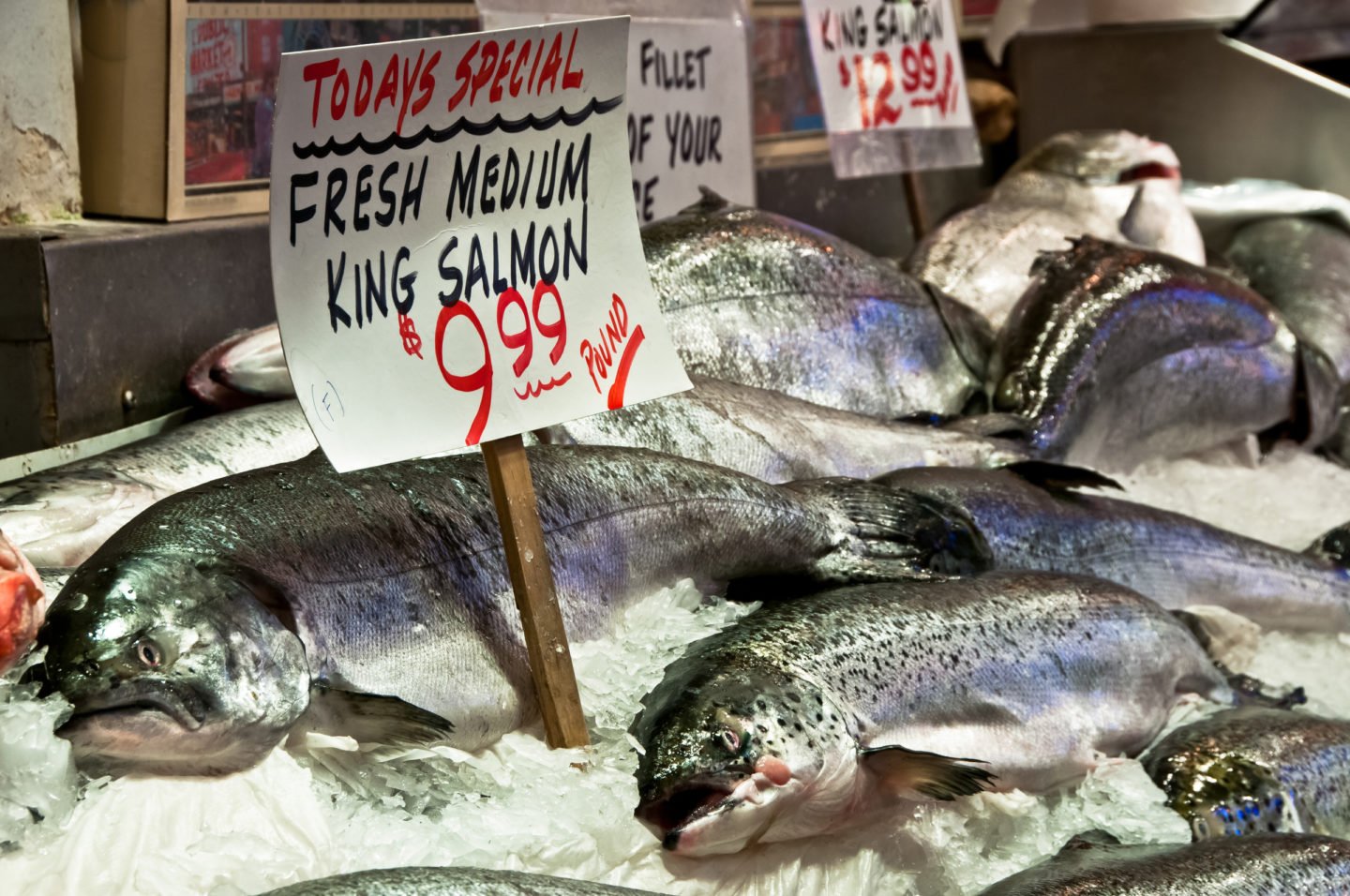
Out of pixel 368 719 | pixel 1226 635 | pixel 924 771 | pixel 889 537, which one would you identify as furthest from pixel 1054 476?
pixel 368 719

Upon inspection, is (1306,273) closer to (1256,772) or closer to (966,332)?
(966,332)

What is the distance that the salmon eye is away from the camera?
54.7 inches

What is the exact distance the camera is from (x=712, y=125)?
323cm

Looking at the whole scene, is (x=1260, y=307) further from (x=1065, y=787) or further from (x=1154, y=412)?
(x=1065, y=787)

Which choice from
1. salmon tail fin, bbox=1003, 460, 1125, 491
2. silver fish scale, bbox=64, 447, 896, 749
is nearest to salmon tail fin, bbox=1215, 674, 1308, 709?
salmon tail fin, bbox=1003, 460, 1125, 491

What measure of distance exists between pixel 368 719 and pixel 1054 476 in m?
1.37

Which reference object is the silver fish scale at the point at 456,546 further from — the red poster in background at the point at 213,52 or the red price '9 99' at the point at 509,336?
the red poster in background at the point at 213,52

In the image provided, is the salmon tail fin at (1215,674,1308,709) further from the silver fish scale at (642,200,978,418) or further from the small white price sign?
the small white price sign

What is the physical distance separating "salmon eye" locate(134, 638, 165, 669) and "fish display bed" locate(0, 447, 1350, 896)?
91 millimetres

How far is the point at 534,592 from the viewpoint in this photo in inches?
65.6

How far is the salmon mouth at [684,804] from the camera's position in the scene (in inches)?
60.8

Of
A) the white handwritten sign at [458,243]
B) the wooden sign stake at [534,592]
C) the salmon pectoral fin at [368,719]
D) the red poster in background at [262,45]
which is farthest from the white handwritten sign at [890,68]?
the salmon pectoral fin at [368,719]

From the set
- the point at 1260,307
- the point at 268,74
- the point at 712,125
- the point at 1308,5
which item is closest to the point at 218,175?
the point at 268,74

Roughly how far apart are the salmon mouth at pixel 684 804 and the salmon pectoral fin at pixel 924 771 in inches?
8.9
